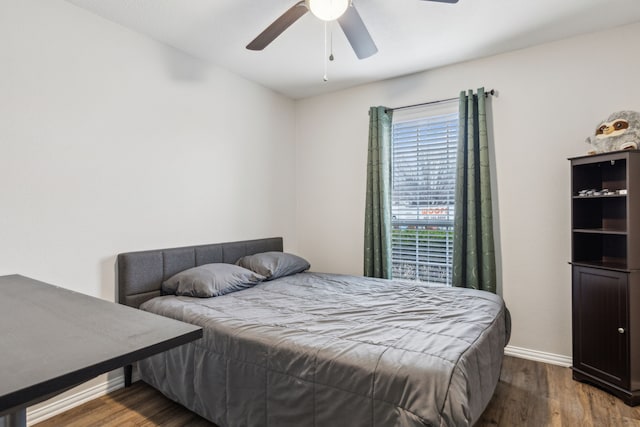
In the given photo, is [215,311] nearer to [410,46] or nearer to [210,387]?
[210,387]

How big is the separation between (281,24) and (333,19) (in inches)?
12.9

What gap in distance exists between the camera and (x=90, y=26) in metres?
2.39

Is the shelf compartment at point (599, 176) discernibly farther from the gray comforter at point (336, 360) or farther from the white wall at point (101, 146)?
the white wall at point (101, 146)

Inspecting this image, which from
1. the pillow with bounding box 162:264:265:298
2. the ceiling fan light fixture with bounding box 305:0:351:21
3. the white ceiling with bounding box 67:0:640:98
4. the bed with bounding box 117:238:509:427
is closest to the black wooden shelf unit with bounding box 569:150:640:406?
the bed with bounding box 117:238:509:427

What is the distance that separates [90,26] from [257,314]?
231 cm

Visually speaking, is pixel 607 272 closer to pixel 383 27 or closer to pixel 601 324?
pixel 601 324

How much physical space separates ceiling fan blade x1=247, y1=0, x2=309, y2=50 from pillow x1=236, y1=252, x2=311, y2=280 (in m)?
1.83

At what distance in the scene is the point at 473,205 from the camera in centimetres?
302

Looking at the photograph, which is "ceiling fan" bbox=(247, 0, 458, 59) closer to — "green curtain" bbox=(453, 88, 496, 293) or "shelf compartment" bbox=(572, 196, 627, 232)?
"green curtain" bbox=(453, 88, 496, 293)

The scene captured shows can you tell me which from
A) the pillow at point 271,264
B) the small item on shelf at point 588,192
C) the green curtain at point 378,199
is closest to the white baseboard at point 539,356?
the green curtain at point 378,199

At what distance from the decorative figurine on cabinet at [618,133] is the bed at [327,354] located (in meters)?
1.35

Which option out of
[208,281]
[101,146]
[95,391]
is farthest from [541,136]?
[95,391]

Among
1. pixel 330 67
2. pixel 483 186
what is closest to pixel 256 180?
pixel 330 67

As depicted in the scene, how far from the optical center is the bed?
4.54 feet
